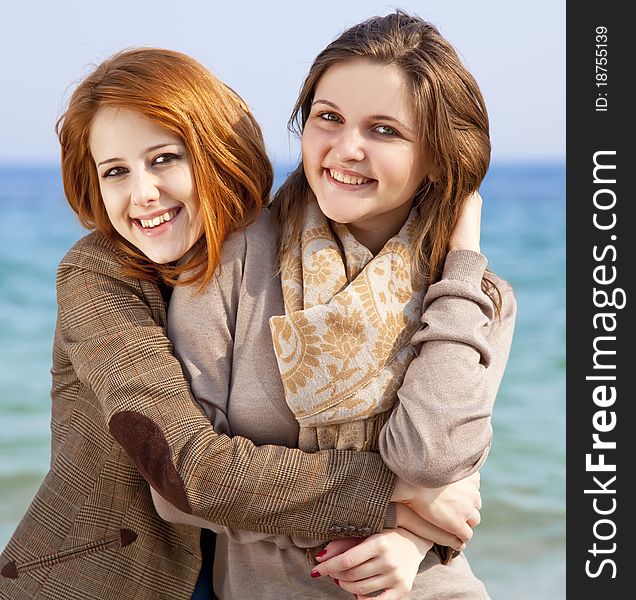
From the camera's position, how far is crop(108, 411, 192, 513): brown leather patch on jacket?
2.18 m

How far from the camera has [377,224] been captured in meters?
2.47

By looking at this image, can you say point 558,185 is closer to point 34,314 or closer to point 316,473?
point 34,314

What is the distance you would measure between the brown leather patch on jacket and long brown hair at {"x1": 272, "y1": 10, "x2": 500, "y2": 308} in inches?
19.5

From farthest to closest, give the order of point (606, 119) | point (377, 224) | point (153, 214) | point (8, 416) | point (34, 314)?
point (34, 314) → point (8, 416) → point (606, 119) → point (377, 224) → point (153, 214)

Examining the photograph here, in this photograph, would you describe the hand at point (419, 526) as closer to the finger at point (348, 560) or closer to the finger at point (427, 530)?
the finger at point (427, 530)

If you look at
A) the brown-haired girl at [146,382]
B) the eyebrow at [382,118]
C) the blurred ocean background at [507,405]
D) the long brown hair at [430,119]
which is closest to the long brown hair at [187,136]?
the brown-haired girl at [146,382]

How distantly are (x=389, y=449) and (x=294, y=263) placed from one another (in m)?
0.46

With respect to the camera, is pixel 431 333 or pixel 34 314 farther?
pixel 34 314

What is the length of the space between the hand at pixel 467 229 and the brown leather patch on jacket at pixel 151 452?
0.78 metres

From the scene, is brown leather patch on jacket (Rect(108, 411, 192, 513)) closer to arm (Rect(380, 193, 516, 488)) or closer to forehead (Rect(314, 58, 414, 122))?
arm (Rect(380, 193, 516, 488))

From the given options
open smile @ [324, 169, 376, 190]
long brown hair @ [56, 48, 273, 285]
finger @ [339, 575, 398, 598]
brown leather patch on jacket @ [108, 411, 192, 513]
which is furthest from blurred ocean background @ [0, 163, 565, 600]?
finger @ [339, 575, 398, 598]

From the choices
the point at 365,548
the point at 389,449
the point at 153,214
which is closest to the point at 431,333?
the point at 389,449

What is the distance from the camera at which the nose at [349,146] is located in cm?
226

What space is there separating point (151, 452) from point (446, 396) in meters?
0.61
